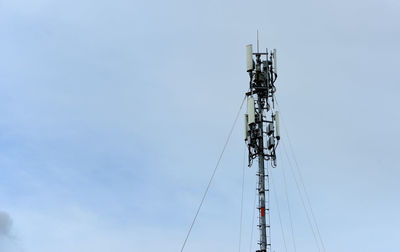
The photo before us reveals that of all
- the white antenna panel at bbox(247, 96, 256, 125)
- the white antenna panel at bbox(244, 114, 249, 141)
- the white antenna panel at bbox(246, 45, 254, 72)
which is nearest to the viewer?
the white antenna panel at bbox(247, 96, 256, 125)

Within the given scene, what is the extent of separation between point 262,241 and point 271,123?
10.4 metres

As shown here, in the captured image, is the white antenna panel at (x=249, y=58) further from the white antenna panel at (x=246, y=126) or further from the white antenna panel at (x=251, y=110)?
the white antenna panel at (x=246, y=126)

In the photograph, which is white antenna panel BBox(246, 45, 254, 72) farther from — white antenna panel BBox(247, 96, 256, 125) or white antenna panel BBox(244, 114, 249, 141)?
white antenna panel BBox(244, 114, 249, 141)

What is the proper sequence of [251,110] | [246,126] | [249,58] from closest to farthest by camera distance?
[251,110] → [246,126] → [249,58]

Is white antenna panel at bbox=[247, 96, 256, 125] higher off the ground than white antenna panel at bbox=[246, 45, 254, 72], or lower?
lower

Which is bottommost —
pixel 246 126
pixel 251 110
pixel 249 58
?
pixel 246 126

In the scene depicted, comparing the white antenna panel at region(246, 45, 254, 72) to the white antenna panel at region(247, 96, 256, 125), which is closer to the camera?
the white antenna panel at region(247, 96, 256, 125)

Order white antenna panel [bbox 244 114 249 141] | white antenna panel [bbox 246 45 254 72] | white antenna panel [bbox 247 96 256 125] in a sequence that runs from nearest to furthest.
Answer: white antenna panel [bbox 247 96 256 125] < white antenna panel [bbox 244 114 249 141] < white antenna panel [bbox 246 45 254 72]

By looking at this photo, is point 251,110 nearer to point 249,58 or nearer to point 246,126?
point 246,126

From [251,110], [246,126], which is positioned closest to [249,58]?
[251,110]

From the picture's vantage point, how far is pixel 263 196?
145ft

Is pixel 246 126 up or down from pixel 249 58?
down

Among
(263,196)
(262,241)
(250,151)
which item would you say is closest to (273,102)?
(250,151)

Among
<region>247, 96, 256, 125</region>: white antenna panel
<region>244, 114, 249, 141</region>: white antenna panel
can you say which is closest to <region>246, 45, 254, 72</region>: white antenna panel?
<region>247, 96, 256, 125</region>: white antenna panel
